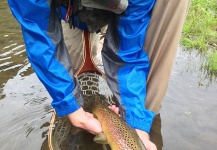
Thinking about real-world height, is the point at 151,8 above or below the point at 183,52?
above

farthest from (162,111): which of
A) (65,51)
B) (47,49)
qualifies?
(47,49)

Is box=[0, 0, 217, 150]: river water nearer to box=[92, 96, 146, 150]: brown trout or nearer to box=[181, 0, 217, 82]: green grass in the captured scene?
box=[181, 0, 217, 82]: green grass

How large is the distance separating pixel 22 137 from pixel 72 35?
940mm

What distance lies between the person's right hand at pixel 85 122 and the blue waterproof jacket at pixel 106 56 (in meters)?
0.04

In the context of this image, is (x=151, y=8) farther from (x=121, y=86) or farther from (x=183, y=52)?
(x=183, y=52)

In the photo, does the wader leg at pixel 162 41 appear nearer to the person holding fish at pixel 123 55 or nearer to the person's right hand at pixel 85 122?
the person holding fish at pixel 123 55

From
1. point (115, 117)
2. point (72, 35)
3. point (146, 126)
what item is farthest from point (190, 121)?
point (72, 35)

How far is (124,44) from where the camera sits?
2.30 metres

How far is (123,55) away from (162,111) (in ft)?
2.46

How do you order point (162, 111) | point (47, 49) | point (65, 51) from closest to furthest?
1. point (47, 49)
2. point (65, 51)
3. point (162, 111)

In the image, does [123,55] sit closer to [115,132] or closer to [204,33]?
[115,132]

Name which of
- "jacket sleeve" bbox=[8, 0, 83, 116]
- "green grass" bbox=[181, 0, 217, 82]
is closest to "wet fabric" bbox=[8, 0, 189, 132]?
"jacket sleeve" bbox=[8, 0, 83, 116]

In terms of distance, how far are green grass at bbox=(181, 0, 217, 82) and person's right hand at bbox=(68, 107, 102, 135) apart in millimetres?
1657

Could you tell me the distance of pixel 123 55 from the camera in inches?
90.1
